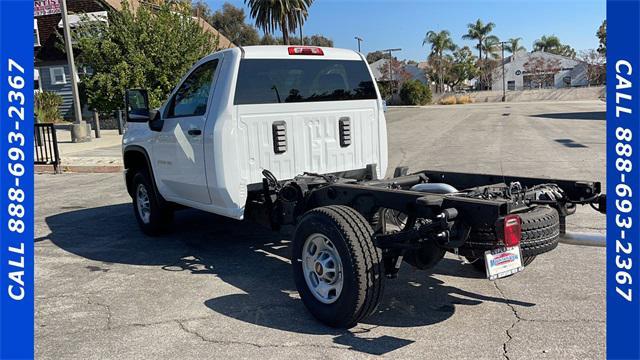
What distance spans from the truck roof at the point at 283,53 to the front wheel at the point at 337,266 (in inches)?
75.9

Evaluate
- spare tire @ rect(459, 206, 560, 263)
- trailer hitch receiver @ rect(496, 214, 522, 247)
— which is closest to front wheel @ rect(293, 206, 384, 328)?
spare tire @ rect(459, 206, 560, 263)

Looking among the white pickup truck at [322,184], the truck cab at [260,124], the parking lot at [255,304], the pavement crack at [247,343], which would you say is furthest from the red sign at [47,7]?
the pavement crack at [247,343]

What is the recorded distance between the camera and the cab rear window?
520cm

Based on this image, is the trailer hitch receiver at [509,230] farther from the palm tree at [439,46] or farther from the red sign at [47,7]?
the palm tree at [439,46]

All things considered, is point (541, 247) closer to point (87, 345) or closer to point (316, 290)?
point (316, 290)

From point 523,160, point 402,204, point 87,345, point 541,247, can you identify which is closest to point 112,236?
point 87,345

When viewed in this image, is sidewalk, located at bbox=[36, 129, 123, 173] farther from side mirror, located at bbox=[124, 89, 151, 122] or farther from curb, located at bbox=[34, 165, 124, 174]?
side mirror, located at bbox=[124, 89, 151, 122]

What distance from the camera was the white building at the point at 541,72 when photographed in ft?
244

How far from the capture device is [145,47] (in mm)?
20438

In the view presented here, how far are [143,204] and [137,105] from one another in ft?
4.26

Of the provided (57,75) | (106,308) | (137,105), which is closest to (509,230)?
(106,308)

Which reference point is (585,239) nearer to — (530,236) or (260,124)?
(530,236)

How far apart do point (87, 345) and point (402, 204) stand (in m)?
2.45

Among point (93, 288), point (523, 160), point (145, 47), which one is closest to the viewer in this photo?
point (93, 288)
